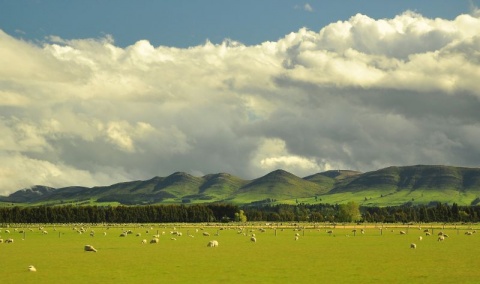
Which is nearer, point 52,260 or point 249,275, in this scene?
point 249,275

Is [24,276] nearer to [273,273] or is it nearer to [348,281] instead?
[273,273]

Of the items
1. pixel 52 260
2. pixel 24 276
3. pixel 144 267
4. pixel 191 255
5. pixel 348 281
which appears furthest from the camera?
pixel 191 255

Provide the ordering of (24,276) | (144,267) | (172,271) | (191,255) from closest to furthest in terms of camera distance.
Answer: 1. (24,276)
2. (172,271)
3. (144,267)
4. (191,255)

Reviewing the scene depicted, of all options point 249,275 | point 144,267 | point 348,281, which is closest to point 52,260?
point 144,267

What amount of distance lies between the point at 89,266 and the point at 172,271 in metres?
8.05

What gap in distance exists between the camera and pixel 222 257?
5591 cm

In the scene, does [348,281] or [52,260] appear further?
[52,260]

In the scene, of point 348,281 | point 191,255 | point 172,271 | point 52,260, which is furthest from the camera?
point 191,255

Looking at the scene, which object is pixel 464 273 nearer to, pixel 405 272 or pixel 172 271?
pixel 405 272

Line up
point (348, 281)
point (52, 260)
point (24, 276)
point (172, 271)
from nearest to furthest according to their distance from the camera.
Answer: point (348, 281) → point (24, 276) → point (172, 271) → point (52, 260)

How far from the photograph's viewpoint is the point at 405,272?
142ft

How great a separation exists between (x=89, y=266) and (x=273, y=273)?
15622mm

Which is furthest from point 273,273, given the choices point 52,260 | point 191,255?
point 52,260

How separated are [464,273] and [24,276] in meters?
31.8
